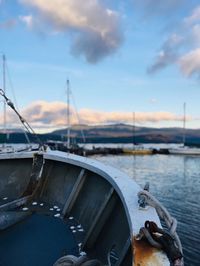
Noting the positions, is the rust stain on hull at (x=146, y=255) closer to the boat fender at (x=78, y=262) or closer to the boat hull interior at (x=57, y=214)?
the boat fender at (x=78, y=262)

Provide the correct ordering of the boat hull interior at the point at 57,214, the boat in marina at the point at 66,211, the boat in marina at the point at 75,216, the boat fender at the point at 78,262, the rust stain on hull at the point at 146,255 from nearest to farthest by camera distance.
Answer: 1. the rust stain on hull at the point at 146,255
2. the boat in marina at the point at 75,216
3. the boat fender at the point at 78,262
4. the boat in marina at the point at 66,211
5. the boat hull interior at the point at 57,214

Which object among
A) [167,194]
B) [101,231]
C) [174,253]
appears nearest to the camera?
[174,253]

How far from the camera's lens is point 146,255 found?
91.4 inches

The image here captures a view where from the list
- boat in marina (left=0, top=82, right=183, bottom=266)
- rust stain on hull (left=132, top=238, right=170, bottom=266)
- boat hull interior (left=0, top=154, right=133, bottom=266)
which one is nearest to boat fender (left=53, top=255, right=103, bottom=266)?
boat in marina (left=0, top=82, right=183, bottom=266)

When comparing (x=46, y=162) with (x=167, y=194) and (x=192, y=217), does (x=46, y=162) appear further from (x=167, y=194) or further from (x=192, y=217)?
(x=167, y=194)

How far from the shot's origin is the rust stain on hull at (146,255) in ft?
7.25

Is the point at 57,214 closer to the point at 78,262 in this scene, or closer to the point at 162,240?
the point at 78,262

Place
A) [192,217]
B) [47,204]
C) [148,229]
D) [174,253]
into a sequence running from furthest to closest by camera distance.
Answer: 1. [192,217]
2. [47,204]
3. [148,229]
4. [174,253]

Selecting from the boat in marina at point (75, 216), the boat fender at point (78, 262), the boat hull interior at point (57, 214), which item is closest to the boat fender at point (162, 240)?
the boat in marina at point (75, 216)

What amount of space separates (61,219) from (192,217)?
10075mm

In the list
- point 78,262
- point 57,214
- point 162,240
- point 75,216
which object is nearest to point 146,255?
point 162,240

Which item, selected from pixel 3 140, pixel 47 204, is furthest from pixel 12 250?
pixel 3 140

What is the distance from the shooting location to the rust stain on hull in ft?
7.25

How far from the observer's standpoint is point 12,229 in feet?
20.9
